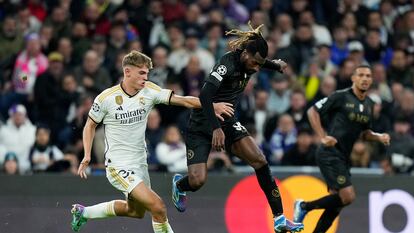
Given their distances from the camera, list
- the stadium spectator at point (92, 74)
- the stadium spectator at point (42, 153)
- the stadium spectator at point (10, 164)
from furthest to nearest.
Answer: the stadium spectator at point (92, 74) < the stadium spectator at point (42, 153) < the stadium spectator at point (10, 164)

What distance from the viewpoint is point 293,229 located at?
1291cm

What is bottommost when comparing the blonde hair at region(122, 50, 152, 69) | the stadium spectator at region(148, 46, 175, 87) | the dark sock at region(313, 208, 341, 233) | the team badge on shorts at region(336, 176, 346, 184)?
the dark sock at region(313, 208, 341, 233)

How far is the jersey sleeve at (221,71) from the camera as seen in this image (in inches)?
493

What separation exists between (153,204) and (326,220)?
3218 millimetres

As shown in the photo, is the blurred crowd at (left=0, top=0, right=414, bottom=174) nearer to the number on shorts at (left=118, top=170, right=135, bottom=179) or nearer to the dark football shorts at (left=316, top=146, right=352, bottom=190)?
the dark football shorts at (left=316, top=146, right=352, bottom=190)

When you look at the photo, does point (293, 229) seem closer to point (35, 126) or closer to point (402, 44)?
point (35, 126)

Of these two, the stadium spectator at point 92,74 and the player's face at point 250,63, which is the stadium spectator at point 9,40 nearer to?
the stadium spectator at point 92,74

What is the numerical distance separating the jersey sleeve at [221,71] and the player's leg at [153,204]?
1.43m

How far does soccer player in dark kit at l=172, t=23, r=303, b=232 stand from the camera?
41.5 ft

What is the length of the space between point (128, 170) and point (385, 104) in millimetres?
7670

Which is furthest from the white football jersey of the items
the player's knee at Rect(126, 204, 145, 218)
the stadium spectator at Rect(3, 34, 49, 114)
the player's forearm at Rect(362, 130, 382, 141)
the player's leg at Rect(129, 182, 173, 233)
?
the stadium spectator at Rect(3, 34, 49, 114)

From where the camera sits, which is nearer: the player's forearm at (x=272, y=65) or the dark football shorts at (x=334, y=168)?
the player's forearm at (x=272, y=65)

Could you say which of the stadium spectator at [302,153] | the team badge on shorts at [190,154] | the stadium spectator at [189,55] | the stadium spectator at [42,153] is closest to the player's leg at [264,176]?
the team badge on shorts at [190,154]

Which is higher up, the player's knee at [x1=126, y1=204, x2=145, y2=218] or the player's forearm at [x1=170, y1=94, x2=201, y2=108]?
the player's forearm at [x1=170, y1=94, x2=201, y2=108]
